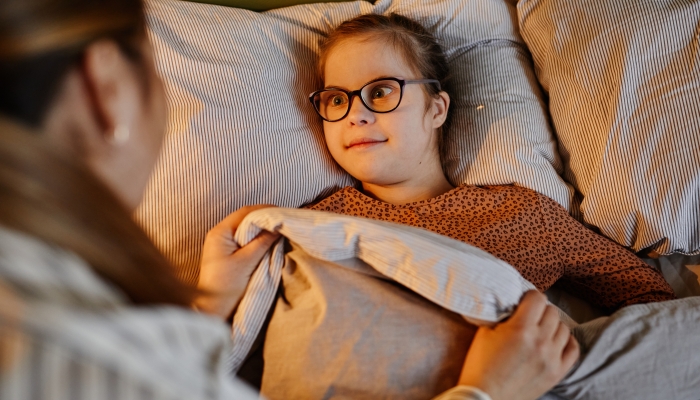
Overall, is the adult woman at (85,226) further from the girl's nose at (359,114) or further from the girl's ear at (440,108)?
the girl's ear at (440,108)

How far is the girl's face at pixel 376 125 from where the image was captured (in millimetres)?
1274

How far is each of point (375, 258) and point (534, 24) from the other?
40.0 inches

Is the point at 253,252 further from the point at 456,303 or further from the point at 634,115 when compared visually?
the point at 634,115

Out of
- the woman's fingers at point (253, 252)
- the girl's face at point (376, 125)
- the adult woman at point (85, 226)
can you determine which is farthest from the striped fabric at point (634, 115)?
the adult woman at point (85, 226)

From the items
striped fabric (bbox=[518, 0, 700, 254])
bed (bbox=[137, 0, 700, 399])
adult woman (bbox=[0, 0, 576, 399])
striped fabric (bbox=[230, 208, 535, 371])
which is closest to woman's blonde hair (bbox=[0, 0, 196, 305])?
adult woman (bbox=[0, 0, 576, 399])

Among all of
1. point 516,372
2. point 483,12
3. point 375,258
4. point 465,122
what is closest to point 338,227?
point 375,258

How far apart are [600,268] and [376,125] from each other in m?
0.66

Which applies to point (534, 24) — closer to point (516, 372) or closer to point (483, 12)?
point (483, 12)

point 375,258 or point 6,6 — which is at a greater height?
point 6,6

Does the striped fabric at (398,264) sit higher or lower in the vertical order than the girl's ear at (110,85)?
lower

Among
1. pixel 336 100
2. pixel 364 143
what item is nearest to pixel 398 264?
pixel 364 143

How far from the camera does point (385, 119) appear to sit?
127cm

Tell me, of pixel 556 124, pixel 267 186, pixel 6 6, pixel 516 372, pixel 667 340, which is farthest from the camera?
pixel 556 124

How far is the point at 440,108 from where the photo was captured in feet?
4.58
